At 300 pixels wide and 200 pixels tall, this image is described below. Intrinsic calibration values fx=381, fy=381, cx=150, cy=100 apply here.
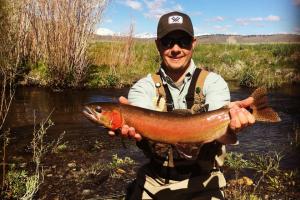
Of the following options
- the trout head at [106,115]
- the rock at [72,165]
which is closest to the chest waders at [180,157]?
the trout head at [106,115]

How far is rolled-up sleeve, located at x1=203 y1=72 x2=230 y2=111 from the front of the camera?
3.41 meters

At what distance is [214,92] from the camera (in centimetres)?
342

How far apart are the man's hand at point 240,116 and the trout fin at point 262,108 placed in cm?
5

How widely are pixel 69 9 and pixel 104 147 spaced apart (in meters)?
6.80

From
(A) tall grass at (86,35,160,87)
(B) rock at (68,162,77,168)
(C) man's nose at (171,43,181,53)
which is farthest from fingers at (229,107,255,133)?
(A) tall grass at (86,35,160,87)

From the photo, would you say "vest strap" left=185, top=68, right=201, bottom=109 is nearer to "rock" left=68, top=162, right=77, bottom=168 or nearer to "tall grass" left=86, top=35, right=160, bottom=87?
"rock" left=68, top=162, right=77, bottom=168

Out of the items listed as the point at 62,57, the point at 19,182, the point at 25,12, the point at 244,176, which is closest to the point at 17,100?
the point at 62,57

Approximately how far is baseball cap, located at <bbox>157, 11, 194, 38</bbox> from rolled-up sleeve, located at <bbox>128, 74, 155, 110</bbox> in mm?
474

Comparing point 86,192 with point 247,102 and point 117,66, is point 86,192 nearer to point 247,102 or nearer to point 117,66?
point 247,102

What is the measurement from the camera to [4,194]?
5.24 metres

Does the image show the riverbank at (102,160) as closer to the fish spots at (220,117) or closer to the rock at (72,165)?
the rock at (72,165)

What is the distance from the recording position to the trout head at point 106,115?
3.27m

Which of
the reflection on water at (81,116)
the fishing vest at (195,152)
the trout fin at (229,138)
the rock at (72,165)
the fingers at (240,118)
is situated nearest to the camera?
the fingers at (240,118)

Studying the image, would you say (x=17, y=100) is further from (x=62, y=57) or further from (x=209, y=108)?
(x=209, y=108)
